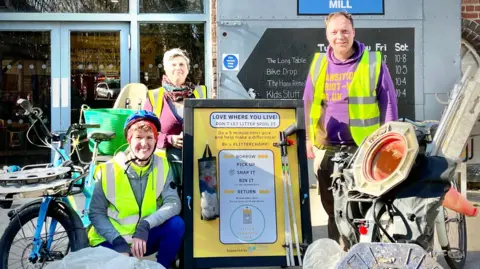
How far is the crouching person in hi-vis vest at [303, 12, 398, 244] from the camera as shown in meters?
4.05

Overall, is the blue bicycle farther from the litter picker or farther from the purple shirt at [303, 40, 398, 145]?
the purple shirt at [303, 40, 398, 145]

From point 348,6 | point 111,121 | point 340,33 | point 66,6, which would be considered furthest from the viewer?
point 66,6

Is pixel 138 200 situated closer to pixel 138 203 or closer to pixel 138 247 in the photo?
pixel 138 203

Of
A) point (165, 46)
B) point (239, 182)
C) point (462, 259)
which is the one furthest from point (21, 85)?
point (462, 259)

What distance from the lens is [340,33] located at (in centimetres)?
398

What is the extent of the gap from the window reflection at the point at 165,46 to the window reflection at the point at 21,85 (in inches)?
50.2

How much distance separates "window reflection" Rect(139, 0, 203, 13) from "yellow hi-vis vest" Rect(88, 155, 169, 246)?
443cm

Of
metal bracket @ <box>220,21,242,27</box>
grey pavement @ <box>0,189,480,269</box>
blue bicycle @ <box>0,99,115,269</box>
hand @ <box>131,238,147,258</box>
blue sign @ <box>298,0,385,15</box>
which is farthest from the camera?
blue sign @ <box>298,0,385,15</box>

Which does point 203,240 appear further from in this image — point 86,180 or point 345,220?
point 345,220

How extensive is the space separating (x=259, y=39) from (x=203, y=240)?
3.68 metres

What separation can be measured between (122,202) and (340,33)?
1822mm

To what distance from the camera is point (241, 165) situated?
13.4 ft

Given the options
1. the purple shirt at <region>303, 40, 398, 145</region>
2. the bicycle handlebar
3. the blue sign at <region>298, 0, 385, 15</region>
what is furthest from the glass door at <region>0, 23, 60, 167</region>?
the purple shirt at <region>303, 40, 398, 145</region>

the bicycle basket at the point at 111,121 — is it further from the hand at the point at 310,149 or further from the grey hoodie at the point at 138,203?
the hand at the point at 310,149
